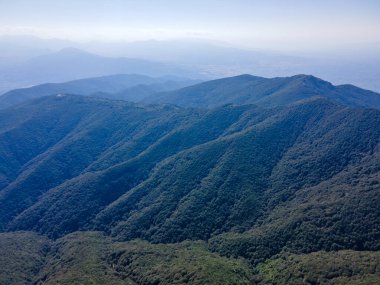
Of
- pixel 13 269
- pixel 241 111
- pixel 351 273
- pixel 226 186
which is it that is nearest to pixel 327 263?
pixel 351 273

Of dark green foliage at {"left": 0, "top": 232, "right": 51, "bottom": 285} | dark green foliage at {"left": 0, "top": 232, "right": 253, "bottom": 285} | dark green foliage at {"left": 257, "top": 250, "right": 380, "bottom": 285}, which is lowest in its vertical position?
dark green foliage at {"left": 0, "top": 232, "right": 51, "bottom": 285}

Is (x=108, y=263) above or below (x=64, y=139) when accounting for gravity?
below

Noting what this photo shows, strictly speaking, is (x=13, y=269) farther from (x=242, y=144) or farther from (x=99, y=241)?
(x=242, y=144)

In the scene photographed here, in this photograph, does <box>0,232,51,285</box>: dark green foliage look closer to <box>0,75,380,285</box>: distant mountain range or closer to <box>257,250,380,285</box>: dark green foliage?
<box>0,75,380,285</box>: distant mountain range

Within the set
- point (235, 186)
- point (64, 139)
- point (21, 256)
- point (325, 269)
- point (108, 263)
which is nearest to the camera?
point (325, 269)

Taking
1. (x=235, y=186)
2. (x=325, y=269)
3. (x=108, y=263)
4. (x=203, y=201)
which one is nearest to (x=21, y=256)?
(x=108, y=263)

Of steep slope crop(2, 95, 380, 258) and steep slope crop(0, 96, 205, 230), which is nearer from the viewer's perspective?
steep slope crop(2, 95, 380, 258)

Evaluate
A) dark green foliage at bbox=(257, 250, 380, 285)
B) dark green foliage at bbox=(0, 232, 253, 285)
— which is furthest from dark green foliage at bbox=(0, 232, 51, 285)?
dark green foliage at bbox=(257, 250, 380, 285)

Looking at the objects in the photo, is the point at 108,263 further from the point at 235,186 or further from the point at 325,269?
the point at 325,269

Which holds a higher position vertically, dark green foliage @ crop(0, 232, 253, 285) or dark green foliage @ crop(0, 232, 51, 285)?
dark green foliage @ crop(0, 232, 253, 285)

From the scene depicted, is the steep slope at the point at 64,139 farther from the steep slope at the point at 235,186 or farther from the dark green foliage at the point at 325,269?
the dark green foliage at the point at 325,269
